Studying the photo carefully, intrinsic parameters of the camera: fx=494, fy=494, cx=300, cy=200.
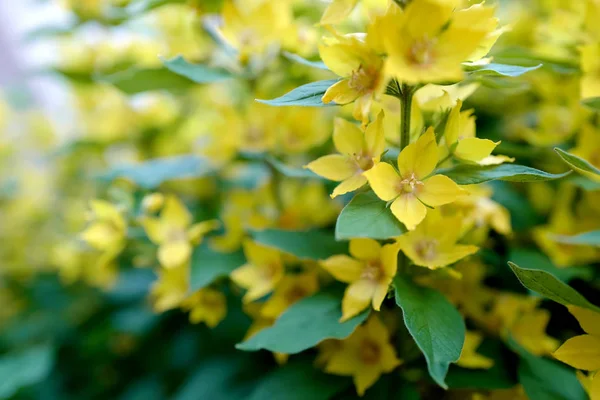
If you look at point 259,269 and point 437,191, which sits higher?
point 437,191

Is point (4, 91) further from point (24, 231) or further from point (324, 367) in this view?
point (324, 367)

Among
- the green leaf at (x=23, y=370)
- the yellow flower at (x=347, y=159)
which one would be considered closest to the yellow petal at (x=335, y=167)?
the yellow flower at (x=347, y=159)

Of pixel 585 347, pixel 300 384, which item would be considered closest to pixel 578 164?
pixel 585 347

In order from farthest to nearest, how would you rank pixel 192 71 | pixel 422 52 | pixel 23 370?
1. pixel 23 370
2. pixel 192 71
3. pixel 422 52

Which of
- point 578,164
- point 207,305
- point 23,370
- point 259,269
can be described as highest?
point 578,164

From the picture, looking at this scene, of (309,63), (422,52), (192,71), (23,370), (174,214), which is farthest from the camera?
(23,370)

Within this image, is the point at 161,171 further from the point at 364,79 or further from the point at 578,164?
the point at 578,164

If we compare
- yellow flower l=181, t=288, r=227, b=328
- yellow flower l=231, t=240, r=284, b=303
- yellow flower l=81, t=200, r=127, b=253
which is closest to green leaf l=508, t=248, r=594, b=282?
yellow flower l=231, t=240, r=284, b=303
